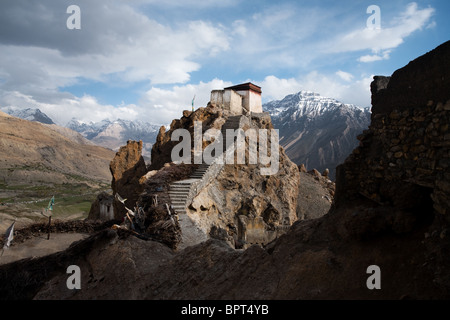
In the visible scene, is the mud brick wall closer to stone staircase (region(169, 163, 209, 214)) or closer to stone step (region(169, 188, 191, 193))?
stone staircase (region(169, 163, 209, 214))

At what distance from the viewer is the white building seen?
24.2 meters

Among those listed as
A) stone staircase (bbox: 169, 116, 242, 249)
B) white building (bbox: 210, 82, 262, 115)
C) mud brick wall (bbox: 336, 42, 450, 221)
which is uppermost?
white building (bbox: 210, 82, 262, 115)

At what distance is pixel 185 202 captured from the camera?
11812 mm

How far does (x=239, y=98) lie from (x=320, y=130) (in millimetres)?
87118

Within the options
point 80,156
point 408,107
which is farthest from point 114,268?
point 80,156

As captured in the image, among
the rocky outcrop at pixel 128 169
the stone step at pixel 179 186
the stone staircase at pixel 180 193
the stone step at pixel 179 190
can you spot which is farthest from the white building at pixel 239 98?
the stone step at pixel 179 190

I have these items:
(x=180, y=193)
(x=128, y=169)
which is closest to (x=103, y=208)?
(x=128, y=169)

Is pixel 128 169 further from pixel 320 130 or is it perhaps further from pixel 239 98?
pixel 320 130

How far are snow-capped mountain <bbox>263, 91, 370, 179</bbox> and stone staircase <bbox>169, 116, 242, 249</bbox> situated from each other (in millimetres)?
59570

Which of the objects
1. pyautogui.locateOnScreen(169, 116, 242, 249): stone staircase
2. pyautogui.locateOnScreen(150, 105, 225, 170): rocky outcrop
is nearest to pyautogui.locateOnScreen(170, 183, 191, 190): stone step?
pyautogui.locateOnScreen(169, 116, 242, 249): stone staircase

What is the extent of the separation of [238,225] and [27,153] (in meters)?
88.8

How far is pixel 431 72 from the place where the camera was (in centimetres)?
391

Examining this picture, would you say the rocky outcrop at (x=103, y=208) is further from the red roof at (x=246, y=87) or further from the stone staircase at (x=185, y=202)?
the red roof at (x=246, y=87)
